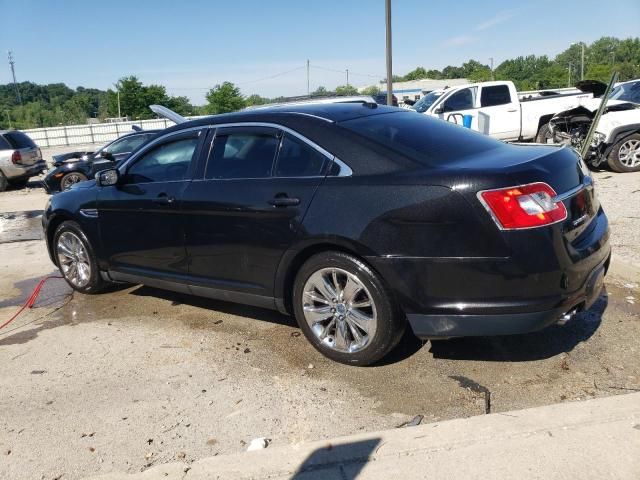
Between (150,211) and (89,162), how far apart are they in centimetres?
1044

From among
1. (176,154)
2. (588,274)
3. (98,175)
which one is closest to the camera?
(588,274)

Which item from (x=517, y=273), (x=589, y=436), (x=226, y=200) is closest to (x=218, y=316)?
(x=226, y=200)

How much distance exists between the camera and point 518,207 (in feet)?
10.2

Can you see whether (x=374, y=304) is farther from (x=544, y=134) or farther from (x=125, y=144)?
(x=544, y=134)

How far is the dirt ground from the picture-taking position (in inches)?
122

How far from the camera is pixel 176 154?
4.70 meters

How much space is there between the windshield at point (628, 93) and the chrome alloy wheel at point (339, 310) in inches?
484

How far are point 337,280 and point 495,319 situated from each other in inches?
39.8

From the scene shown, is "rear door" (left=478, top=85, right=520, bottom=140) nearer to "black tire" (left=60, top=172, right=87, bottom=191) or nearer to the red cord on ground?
"black tire" (left=60, top=172, right=87, bottom=191)

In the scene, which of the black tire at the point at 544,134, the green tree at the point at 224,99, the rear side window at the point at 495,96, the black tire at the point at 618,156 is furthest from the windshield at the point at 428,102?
the green tree at the point at 224,99

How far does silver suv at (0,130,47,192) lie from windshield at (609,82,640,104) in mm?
15636

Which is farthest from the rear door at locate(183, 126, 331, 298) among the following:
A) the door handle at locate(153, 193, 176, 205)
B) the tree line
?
the tree line

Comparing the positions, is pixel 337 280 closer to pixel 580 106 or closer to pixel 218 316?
pixel 218 316

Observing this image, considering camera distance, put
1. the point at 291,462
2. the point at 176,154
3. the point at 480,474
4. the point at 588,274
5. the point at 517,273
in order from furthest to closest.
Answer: the point at 176,154 < the point at 588,274 < the point at 517,273 < the point at 291,462 < the point at 480,474
